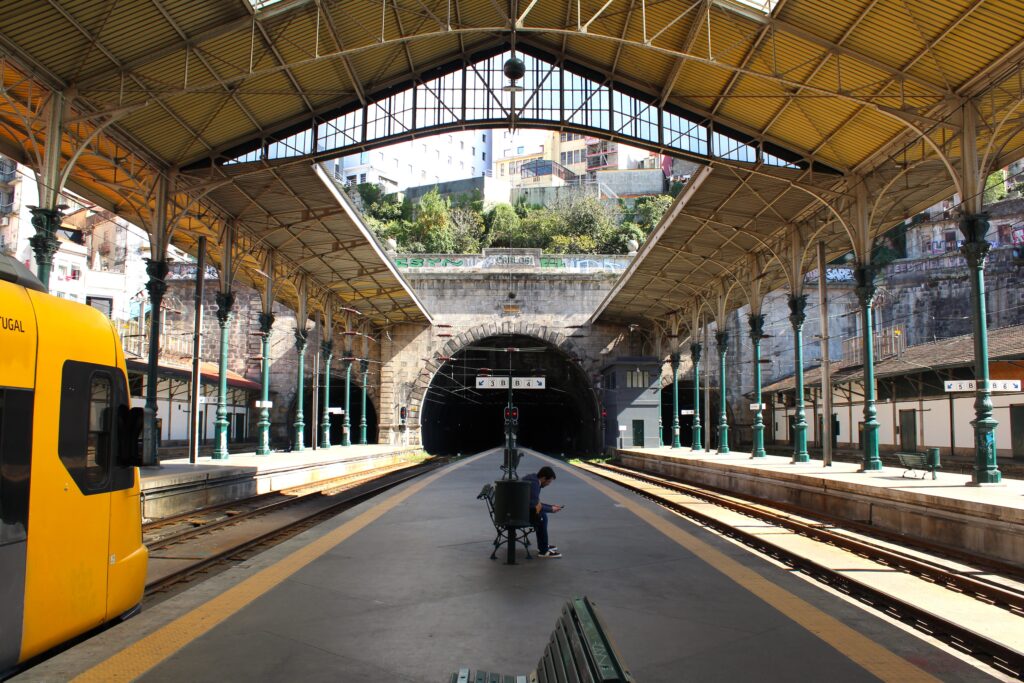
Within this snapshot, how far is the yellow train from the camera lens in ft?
14.6

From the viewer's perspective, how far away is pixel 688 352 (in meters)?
43.1

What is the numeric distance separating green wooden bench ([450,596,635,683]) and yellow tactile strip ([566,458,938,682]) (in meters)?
2.35

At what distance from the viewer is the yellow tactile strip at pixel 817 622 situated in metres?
4.69

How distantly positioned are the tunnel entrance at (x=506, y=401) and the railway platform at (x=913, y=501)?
18621 mm

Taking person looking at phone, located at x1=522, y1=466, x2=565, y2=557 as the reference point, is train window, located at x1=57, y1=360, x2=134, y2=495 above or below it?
above

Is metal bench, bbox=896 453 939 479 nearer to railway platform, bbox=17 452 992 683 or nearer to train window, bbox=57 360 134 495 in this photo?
railway platform, bbox=17 452 992 683

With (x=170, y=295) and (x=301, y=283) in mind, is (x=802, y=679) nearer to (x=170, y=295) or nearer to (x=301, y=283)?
(x=301, y=283)

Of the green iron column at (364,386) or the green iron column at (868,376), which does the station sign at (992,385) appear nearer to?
the green iron column at (868,376)

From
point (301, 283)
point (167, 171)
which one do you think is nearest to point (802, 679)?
point (167, 171)

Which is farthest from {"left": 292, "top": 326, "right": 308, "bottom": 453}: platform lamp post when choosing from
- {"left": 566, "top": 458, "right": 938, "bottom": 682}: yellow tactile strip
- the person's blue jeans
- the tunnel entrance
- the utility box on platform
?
the person's blue jeans

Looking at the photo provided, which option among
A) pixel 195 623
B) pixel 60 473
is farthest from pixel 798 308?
pixel 60 473

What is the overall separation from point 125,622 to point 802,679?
15.6 feet

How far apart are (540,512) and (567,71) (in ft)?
48.4

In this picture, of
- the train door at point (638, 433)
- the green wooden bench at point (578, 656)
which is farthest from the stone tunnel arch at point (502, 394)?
the green wooden bench at point (578, 656)
